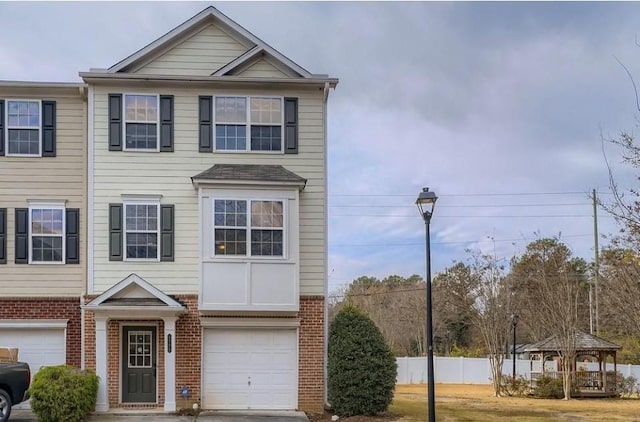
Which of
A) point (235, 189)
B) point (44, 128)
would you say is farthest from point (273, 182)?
point (44, 128)

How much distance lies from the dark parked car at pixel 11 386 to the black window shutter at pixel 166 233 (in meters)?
4.21

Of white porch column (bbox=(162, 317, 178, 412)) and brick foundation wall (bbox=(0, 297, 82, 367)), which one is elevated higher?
brick foundation wall (bbox=(0, 297, 82, 367))

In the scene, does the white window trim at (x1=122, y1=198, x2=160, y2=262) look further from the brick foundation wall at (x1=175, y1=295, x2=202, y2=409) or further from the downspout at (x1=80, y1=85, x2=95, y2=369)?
the brick foundation wall at (x1=175, y1=295, x2=202, y2=409)

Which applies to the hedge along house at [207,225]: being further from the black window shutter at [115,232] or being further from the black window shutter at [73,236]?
the black window shutter at [73,236]

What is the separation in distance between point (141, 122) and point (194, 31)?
2874 mm

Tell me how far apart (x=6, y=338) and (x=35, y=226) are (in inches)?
118

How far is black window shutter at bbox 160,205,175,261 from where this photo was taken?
16.7 metres

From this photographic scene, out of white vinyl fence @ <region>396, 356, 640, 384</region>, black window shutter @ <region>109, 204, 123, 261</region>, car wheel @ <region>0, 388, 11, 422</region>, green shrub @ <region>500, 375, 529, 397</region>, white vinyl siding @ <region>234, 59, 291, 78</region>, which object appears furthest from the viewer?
white vinyl fence @ <region>396, 356, 640, 384</region>

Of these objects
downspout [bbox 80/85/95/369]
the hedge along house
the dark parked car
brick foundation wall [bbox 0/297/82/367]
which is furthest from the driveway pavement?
brick foundation wall [bbox 0/297/82/367]

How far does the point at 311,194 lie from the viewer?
17.2 meters

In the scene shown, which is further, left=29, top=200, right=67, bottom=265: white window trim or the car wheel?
left=29, top=200, right=67, bottom=265: white window trim

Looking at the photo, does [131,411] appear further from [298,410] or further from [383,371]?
[383,371]

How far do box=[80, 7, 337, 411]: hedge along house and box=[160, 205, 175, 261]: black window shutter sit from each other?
3 cm

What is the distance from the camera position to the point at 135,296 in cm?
1617
